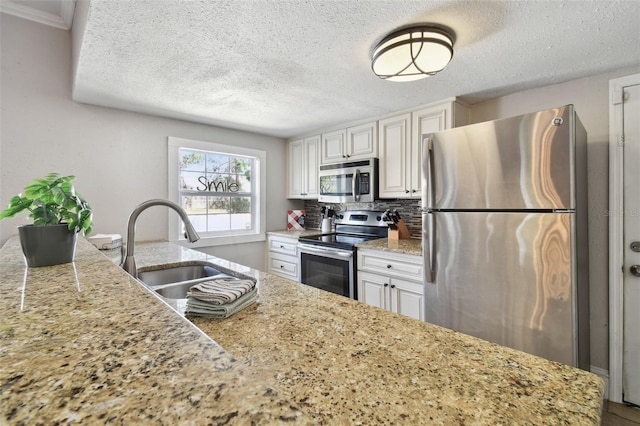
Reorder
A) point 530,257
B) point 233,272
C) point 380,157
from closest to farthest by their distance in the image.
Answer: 1. point 233,272
2. point 530,257
3. point 380,157

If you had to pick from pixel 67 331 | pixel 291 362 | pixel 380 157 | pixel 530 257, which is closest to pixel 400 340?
pixel 291 362

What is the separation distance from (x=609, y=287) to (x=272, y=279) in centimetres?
223

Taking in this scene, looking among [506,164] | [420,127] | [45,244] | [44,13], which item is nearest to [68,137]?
[44,13]

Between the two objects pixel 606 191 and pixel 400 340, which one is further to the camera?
pixel 606 191

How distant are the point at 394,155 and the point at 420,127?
13.3 inches

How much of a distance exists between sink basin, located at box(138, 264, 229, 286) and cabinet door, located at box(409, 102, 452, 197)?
6.06ft

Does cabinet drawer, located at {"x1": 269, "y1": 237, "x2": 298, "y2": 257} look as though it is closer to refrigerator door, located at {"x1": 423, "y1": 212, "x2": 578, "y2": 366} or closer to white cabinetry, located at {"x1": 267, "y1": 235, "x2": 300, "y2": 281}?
Result: white cabinetry, located at {"x1": 267, "y1": 235, "x2": 300, "y2": 281}

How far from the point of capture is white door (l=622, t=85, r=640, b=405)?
1809 millimetres

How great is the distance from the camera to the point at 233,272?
142 cm

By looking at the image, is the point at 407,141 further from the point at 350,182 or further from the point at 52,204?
the point at 52,204

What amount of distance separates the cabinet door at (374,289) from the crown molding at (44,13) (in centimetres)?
306

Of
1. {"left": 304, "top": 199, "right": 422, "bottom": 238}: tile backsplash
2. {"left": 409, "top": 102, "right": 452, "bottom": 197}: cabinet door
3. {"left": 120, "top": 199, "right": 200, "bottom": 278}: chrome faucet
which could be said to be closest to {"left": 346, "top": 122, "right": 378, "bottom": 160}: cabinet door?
{"left": 409, "top": 102, "right": 452, "bottom": 197}: cabinet door

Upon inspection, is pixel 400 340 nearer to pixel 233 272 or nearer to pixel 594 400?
pixel 594 400

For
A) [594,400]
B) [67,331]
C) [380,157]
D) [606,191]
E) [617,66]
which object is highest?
[617,66]
